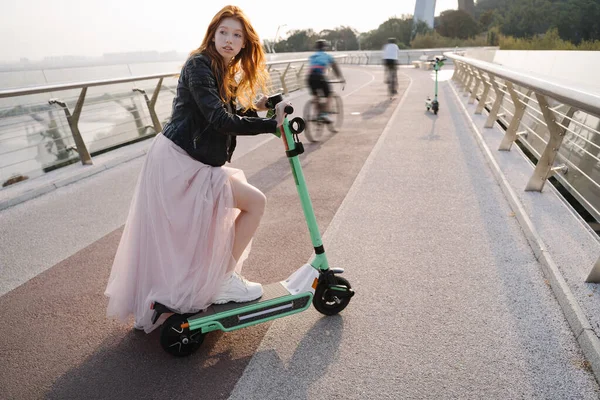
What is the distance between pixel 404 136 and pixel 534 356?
263 inches

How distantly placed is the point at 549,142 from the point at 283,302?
342 centimetres

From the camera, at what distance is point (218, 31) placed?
2422 millimetres

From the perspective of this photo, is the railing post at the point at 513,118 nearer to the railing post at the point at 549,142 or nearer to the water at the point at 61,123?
the railing post at the point at 549,142

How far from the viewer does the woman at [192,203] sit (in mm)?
2449

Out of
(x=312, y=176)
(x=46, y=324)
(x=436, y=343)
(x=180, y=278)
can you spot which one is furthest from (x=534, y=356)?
(x=312, y=176)

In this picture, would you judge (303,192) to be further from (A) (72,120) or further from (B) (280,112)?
(A) (72,120)

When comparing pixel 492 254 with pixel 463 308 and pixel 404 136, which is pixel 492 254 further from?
pixel 404 136

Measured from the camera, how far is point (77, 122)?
6.97m

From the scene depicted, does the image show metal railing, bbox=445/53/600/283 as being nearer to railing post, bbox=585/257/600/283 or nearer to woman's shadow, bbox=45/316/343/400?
railing post, bbox=585/257/600/283

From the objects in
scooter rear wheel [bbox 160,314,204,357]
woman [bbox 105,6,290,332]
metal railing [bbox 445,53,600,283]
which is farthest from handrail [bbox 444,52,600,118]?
scooter rear wheel [bbox 160,314,204,357]

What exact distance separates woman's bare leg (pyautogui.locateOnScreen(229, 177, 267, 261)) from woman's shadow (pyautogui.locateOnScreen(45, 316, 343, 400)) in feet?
2.06

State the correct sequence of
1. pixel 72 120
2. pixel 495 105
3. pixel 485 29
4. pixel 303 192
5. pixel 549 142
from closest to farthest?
1. pixel 303 192
2. pixel 549 142
3. pixel 72 120
4. pixel 495 105
5. pixel 485 29

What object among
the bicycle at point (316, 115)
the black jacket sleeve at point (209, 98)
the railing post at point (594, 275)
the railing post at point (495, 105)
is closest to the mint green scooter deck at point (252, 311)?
the black jacket sleeve at point (209, 98)

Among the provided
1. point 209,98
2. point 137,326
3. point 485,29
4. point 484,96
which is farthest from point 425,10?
point 137,326
